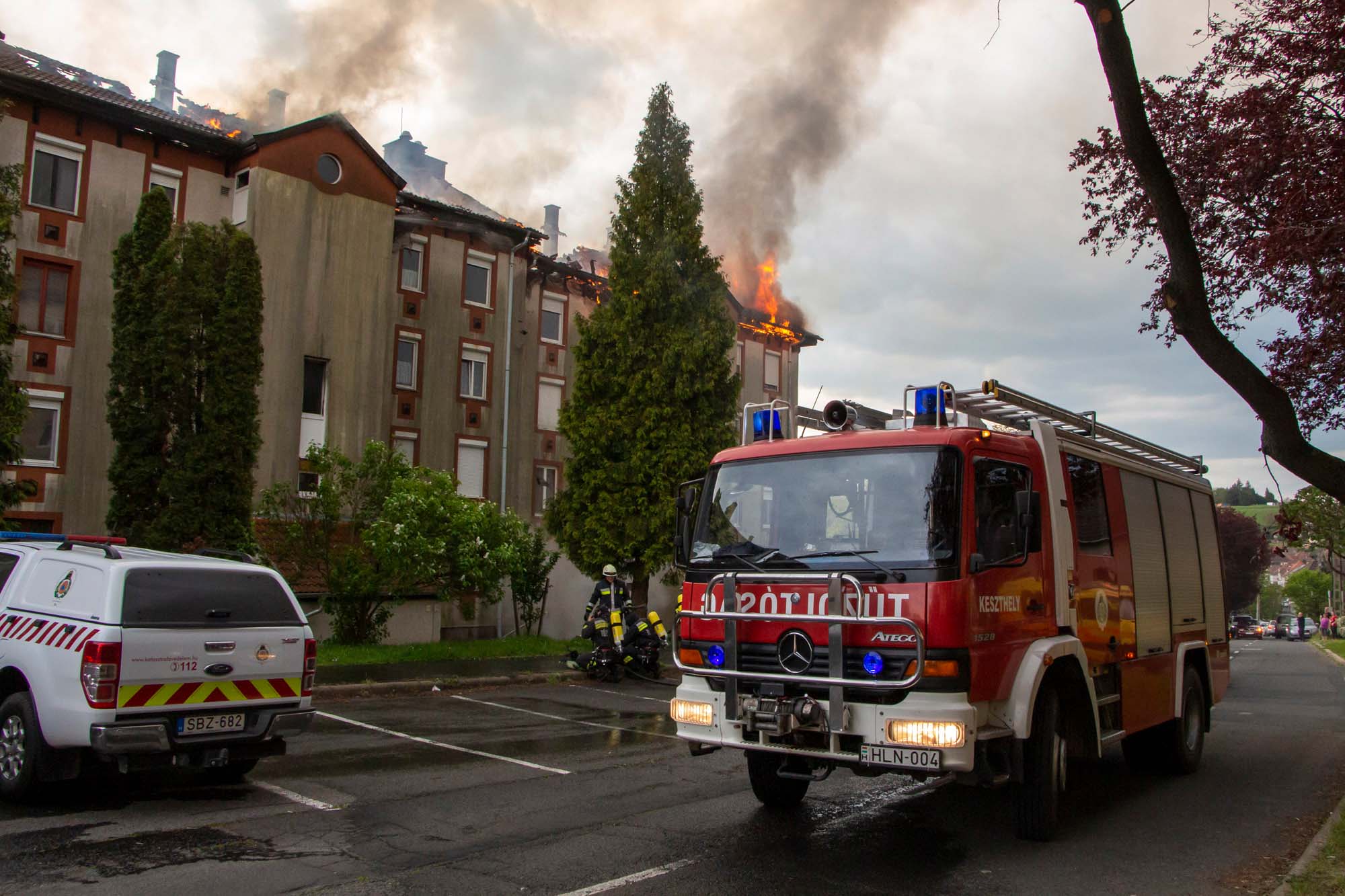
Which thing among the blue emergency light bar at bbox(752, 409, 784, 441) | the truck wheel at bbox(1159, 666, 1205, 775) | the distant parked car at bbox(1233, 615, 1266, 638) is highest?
the blue emergency light bar at bbox(752, 409, 784, 441)

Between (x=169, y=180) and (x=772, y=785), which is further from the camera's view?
(x=169, y=180)

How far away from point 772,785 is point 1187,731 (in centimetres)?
462

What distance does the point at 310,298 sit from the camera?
2538cm

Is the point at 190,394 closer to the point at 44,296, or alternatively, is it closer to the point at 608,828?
the point at 44,296

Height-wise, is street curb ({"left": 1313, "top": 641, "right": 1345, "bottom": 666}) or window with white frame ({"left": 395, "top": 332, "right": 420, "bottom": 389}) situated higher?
window with white frame ({"left": 395, "top": 332, "right": 420, "bottom": 389})

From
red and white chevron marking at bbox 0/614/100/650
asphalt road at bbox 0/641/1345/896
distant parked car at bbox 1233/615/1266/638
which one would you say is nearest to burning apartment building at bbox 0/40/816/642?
red and white chevron marking at bbox 0/614/100/650

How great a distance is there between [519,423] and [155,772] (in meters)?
24.0

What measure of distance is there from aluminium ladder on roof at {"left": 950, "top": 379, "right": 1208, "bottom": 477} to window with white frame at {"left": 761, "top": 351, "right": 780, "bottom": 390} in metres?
32.1

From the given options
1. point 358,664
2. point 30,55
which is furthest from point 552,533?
point 30,55

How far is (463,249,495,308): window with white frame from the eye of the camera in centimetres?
3084

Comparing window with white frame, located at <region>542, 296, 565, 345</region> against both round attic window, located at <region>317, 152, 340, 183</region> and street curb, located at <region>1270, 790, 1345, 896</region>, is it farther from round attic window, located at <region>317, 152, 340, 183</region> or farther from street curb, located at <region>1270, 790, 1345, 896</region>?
street curb, located at <region>1270, 790, 1345, 896</region>

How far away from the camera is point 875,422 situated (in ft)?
26.2

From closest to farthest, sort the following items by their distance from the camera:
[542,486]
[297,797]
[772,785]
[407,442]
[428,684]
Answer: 1. [772,785]
2. [297,797]
3. [428,684]
4. [407,442]
5. [542,486]

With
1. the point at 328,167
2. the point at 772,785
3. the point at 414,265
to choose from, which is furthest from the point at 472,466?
the point at 772,785
